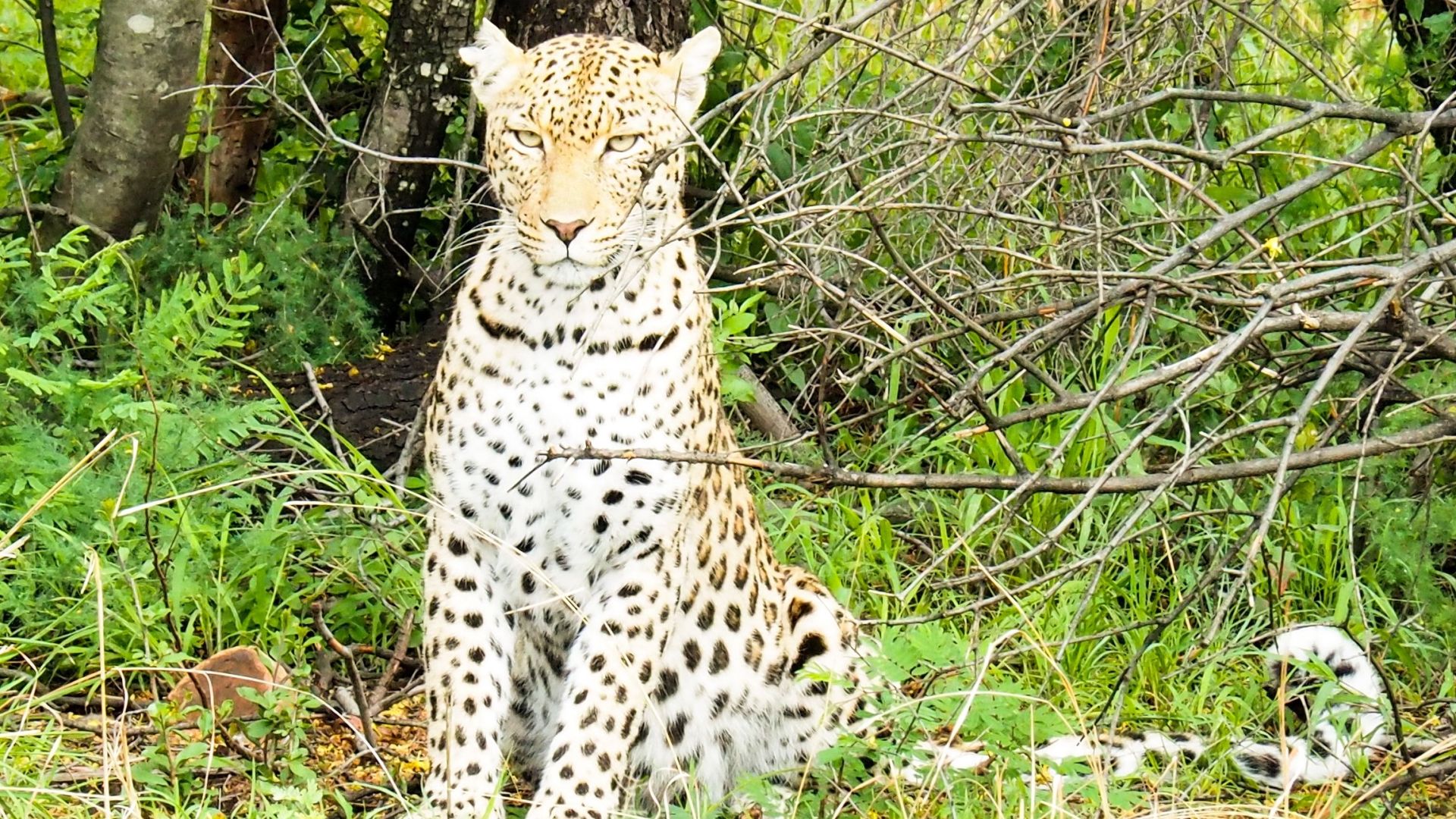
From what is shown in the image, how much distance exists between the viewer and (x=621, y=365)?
4.12 m

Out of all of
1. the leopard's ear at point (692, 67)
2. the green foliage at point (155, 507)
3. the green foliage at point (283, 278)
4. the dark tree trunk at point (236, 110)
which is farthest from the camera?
the dark tree trunk at point (236, 110)

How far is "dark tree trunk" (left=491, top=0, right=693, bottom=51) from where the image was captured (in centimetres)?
576

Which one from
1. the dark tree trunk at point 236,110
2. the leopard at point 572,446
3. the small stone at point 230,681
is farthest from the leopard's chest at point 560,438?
the dark tree trunk at point 236,110

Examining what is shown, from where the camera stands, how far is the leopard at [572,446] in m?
4.05

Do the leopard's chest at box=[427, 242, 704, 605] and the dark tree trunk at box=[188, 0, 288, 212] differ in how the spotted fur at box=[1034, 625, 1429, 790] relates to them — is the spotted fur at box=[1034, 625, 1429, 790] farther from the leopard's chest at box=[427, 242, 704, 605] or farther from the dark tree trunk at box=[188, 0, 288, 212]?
the dark tree trunk at box=[188, 0, 288, 212]

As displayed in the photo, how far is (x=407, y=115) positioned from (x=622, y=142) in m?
2.27

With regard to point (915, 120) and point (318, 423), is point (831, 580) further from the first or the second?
point (915, 120)

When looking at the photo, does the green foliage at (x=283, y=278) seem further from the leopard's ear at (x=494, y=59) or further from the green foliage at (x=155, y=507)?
the leopard's ear at (x=494, y=59)

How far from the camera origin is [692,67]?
14.2 ft

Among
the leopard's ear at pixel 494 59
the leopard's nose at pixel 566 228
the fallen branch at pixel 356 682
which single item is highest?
the leopard's ear at pixel 494 59

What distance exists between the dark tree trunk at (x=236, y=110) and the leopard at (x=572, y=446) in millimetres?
2443

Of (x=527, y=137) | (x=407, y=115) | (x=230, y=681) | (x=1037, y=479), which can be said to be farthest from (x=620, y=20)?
(x=1037, y=479)

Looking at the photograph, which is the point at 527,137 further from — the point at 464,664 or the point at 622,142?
the point at 464,664

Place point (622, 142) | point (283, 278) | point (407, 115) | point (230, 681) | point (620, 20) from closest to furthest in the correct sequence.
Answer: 1. point (622, 142)
2. point (230, 681)
3. point (620, 20)
4. point (283, 278)
5. point (407, 115)
